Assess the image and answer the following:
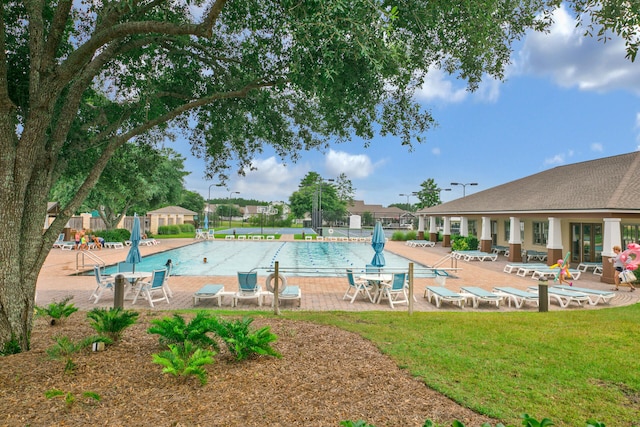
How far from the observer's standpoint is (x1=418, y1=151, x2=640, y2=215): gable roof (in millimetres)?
16172

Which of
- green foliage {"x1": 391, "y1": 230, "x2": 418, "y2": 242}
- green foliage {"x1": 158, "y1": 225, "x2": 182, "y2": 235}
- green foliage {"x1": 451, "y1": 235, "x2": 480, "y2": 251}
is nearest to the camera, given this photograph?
green foliage {"x1": 451, "y1": 235, "x2": 480, "y2": 251}

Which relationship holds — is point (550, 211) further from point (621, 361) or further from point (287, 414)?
point (287, 414)

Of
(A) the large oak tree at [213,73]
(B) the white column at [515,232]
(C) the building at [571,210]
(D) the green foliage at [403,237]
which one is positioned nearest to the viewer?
(A) the large oak tree at [213,73]

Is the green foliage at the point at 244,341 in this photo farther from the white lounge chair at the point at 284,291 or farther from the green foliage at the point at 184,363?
the white lounge chair at the point at 284,291

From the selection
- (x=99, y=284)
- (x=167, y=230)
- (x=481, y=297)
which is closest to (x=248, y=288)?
(x=99, y=284)

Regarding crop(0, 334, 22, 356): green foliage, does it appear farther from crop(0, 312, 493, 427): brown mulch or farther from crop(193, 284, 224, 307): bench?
crop(193, 284, 224, 307): bench

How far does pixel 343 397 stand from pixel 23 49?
23.9ft

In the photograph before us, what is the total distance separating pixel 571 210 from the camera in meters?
17.0

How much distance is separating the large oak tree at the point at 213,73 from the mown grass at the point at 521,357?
12.6 ft

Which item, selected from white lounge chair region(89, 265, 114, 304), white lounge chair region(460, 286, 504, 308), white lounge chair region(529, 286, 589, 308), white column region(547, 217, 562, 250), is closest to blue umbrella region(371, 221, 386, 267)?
white lounge chair region(460, 286, 504, 308)

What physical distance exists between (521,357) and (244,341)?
13.4 ft

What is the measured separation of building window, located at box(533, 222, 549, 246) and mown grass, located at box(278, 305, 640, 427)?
16.9 meters

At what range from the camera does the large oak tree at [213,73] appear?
4.91m

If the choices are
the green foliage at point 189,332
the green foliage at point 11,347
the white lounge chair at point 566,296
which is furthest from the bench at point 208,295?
the white lounge chair at point 566,296
